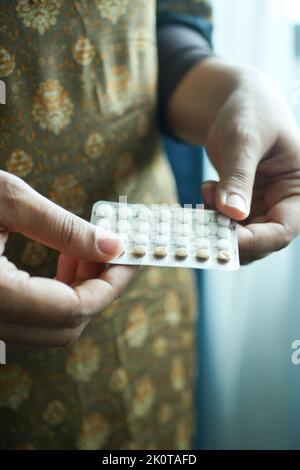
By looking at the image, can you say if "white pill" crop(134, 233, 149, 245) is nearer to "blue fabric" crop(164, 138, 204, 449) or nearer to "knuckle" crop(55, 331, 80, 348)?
"knuckle" crop(55, 331, 80, 348)

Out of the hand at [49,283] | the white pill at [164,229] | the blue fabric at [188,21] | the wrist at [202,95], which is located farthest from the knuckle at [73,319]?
the blue fabric at [188,21]

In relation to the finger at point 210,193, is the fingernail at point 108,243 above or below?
above

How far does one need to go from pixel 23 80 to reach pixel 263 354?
52cm

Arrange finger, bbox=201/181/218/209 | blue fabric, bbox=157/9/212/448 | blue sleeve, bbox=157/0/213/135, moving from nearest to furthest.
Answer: finger, bbox=201/181/218/209 → blue sleeve, bbox=157/0/213/135 → blue fabric, bbox=157/9/212/448

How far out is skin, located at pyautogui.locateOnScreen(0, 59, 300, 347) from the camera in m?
0.33

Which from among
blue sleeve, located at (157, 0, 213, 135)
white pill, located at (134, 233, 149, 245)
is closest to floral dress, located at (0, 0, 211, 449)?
blue sleeve, located at (157, 0, 213, 135)


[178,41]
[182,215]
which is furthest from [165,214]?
[178,41]

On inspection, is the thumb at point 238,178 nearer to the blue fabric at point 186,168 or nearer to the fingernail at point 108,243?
the fingernail at point 108,243

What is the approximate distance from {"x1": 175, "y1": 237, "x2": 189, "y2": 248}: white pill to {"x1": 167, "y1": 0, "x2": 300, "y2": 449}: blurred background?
0.63ft

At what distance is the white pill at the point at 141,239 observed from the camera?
38cm

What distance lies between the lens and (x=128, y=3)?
460 millimetres

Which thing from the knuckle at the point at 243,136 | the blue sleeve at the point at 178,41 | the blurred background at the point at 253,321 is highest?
the blue sleeve at the point at 178,41

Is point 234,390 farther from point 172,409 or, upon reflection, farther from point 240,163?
point 240,163

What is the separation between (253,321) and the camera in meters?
0.73
